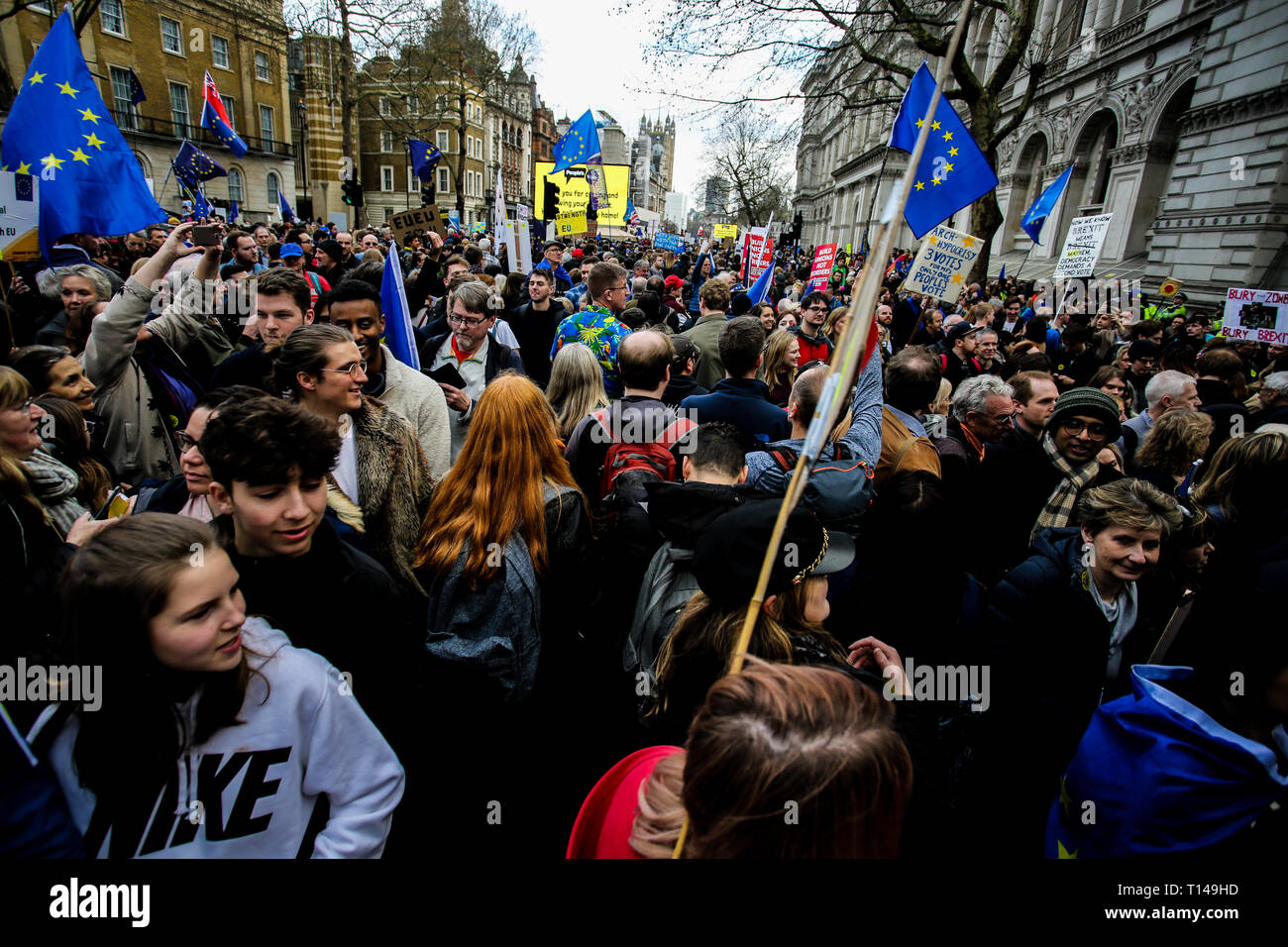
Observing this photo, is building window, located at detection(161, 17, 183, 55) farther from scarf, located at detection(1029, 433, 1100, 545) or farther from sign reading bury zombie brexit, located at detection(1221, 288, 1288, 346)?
scarf, located at detection(1029, 433, 1100, 545)

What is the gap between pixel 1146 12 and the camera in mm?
18234

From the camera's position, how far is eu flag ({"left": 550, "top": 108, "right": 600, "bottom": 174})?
38.4ft

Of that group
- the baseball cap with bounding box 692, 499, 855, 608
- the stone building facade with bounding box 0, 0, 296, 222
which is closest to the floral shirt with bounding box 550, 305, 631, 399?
the baseball cap with bounding box 692, 499, 855, 608

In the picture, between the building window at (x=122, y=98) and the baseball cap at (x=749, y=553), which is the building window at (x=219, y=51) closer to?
the building window at (x=122, y=98)

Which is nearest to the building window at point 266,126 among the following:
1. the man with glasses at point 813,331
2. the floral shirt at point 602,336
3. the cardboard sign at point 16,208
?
the cardboard sign at point 16,208

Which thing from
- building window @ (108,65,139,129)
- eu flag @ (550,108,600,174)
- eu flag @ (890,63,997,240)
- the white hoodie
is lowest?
the white hoodie

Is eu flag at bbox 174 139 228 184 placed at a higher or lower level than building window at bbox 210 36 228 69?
lower

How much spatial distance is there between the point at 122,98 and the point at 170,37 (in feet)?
17.0

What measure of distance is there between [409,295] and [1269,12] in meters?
20.3

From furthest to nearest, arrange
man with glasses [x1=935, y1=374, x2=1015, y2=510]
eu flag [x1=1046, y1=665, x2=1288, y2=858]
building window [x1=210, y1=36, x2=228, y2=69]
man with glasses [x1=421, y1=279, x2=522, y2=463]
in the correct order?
building window [x1=210, y1=36, x2=228, y2=69] → man with glasses [x1=421, y1=279, x2=522, y2=463] → man with glasses [x1=935, y1=374, x2=1015, y2=510] → eu flag [x1=1046, y1=665, x2=1288, y2=858]

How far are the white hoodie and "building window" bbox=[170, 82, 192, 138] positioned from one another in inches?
1886
